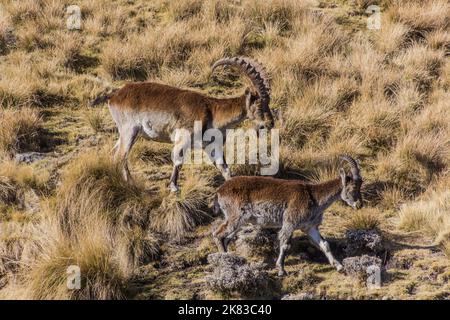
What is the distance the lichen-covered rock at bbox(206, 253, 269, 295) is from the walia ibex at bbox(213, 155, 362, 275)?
378 millimetres

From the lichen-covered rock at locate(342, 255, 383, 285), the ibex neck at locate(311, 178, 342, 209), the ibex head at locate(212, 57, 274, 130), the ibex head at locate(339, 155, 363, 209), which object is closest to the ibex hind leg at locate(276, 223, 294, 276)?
the ibex neck at locate(311, 178, 342, 209)

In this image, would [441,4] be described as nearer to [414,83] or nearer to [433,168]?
[414,83]

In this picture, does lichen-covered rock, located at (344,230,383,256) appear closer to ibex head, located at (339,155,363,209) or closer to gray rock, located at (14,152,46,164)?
ibex head, located at (339,155,363,209)

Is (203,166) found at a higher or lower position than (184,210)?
higher

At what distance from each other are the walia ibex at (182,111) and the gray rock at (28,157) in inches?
71.8

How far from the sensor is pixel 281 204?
8.99 m

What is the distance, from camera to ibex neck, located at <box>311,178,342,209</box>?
9.16m

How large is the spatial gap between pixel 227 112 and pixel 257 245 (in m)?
2.21

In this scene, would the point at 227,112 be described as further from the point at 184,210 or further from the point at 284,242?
the point at 284,242

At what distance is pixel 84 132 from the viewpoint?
42.1ft

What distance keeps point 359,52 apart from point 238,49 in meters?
2.74

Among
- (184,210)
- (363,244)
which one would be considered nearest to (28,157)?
(184,210)

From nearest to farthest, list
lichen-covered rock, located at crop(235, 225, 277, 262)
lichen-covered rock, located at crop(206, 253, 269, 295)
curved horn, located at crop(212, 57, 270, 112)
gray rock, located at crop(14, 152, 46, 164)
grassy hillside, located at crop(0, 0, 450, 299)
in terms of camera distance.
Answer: lichen-covered rock, located at crop(206, 253, 269, 295) < grassy hillside, located at crop(0, 0, 450, 299) < lichen-covered rock, located at crop(235, 225, 277, 262) < curved horn, located at crop(212, 57, 270, 112) < gray rock, located at crop(14, 152, 46, 164)
